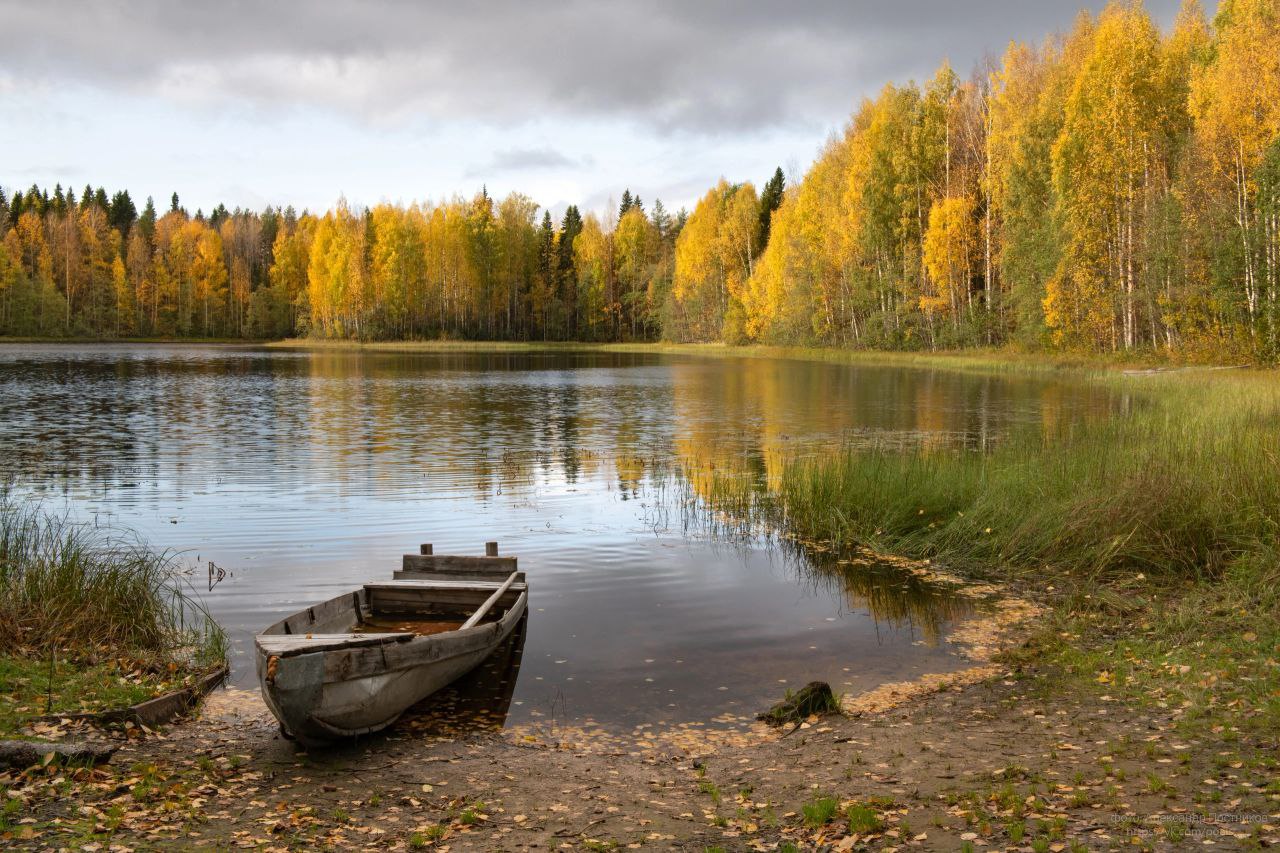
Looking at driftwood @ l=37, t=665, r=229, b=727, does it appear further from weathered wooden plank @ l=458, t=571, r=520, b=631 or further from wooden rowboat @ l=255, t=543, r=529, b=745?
weathered wooden plank @ l=458, t=571, r=520, b=631

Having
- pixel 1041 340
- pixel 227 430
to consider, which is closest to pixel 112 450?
pixel 227 430

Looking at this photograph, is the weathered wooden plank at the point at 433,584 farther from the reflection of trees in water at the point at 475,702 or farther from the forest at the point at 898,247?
the forest at the point at 898,247

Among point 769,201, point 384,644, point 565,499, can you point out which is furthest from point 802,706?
point 769,201

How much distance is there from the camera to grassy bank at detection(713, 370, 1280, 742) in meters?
8.66

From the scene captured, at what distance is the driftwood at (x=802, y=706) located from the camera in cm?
853

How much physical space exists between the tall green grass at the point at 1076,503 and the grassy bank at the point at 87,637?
31.1 ft

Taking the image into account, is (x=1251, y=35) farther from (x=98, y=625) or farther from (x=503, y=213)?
(x=503, y=213)

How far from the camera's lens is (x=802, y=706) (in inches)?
338

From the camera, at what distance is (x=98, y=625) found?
9.89m

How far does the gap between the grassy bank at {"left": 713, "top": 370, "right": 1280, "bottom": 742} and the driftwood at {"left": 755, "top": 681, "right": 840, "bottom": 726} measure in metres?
2.21

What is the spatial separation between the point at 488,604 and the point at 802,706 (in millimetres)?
3648

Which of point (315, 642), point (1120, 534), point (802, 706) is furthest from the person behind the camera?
point (1120, 534)

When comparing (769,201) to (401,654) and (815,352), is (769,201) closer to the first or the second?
(815,352)

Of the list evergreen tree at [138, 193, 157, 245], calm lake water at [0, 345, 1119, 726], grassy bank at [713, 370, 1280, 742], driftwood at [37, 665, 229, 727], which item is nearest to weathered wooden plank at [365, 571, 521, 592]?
calm lake water at [0, 345, 1119, 726]
